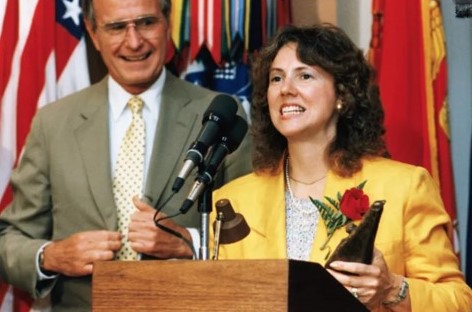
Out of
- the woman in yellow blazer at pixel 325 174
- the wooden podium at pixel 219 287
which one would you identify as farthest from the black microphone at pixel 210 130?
the woman in yellow blazer at pixel 325 174

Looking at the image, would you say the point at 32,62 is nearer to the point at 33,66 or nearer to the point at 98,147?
the point at 33,66

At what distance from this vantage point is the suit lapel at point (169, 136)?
13.4ft

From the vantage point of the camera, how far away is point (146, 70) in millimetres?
4199

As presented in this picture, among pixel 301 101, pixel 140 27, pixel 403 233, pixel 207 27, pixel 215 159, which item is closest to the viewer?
pixel 215 159

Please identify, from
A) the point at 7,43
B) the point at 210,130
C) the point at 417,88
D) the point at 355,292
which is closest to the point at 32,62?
the point at 7,43

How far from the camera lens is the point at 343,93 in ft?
12.0

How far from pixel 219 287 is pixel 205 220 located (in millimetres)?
327

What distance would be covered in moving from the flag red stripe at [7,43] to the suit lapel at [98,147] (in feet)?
1.35

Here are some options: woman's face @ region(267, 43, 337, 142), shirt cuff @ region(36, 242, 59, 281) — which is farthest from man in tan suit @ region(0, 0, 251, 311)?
woman's face @ region(267, 43, 337, 142)

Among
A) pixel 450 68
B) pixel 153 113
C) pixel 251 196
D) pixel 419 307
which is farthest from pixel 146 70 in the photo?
pixel 419 307

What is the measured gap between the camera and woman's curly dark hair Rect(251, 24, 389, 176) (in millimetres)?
3623

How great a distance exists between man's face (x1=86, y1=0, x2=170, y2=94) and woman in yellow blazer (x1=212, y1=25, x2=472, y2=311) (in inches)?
20.9

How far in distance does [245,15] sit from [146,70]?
1.66 feet

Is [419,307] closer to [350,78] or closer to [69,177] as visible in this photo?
[350,78]
